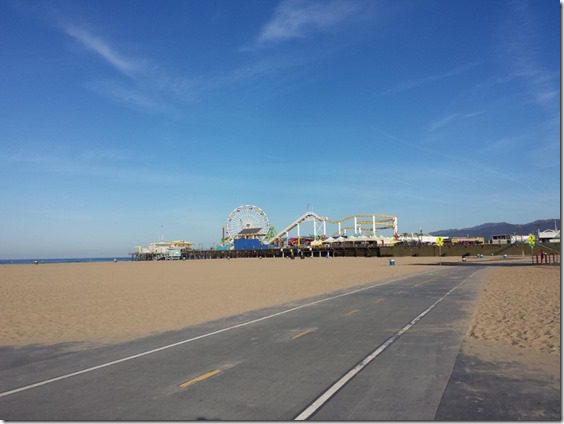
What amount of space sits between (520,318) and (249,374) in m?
10.6

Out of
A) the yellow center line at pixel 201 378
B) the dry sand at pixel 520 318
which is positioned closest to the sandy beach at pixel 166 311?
the dry sand at pixel 520 318

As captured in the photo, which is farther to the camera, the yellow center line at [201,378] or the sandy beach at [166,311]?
the sandy beach at [166,311]

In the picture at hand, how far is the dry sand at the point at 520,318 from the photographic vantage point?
38.8 ft

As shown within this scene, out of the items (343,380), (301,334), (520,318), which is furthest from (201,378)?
(520,318)

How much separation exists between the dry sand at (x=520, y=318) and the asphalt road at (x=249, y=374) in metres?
1.07

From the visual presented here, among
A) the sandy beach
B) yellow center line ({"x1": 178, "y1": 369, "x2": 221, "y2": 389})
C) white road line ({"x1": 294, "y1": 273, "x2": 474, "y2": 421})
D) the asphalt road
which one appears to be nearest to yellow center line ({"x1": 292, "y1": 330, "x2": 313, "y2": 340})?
the asphalt road

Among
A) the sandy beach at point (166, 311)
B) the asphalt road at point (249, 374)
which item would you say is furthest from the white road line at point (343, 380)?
the sandy beach at point (166, 311)

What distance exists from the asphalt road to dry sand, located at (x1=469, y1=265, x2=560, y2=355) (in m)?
1.07

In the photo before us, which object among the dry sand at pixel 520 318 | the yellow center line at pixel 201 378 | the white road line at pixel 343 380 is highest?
the yellow center line at pixel 201 378

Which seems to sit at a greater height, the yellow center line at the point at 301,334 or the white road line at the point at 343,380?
the yellow center line at the point at 301,334

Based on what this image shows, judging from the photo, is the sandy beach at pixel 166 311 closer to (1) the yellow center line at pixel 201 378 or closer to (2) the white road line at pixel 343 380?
(2) the white road line at pixel 343 380

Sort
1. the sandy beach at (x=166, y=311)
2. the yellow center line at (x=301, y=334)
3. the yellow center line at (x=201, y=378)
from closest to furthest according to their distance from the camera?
the yellow center line at (x=201, y=378) < the yellow center line at (x=301, y=334) < the sandy beach at (x=166, y=311)

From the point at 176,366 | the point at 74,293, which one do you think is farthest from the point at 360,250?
the point at 176,366

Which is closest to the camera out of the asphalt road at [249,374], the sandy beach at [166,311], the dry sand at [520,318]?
the asphalt road at [249,374]
